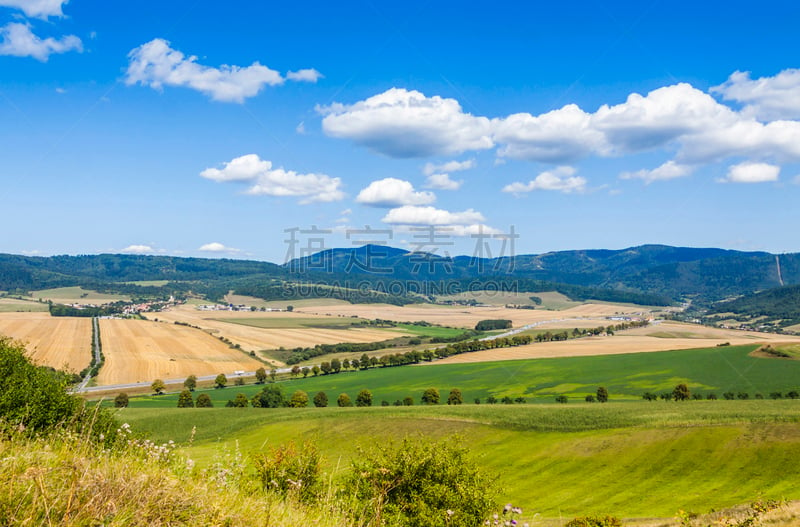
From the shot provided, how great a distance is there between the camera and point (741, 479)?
35.0 meters

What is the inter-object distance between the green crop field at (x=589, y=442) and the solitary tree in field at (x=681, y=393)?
47.9ft

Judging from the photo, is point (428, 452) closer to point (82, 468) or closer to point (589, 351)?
point (82, 468)

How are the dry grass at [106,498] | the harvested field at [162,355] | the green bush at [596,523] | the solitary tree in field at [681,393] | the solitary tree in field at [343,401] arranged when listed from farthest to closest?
the harvested field at [162,355] < the solitary tree in field at [343,401] < the solitary tree in field at [681,393] < the green bush at [596,523] < the dry grass at [106,498]

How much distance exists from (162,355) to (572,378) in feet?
292

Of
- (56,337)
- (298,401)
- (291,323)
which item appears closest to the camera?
(298,401)

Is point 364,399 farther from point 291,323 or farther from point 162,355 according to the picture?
point 291,323

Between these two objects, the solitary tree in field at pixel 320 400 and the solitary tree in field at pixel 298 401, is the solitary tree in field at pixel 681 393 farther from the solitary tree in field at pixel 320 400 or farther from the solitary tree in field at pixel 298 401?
the solitary tree in field at pixel 298 401

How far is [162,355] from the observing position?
111938 millimetres

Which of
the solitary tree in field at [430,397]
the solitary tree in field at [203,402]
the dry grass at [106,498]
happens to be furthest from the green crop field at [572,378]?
the dry grass at [106,498]

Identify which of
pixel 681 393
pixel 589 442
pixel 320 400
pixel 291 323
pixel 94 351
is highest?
pixel 589 442

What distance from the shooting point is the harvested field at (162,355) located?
98.2 metres

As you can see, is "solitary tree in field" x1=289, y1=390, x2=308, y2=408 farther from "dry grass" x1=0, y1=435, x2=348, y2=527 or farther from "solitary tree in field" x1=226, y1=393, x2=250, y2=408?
"dry grass" x1=0, y1=435, x2=348, y2=527

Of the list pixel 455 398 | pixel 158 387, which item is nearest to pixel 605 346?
pixel 455 398

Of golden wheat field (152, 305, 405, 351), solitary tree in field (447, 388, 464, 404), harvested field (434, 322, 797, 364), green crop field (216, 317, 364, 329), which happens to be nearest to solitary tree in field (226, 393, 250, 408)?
solitary tree in field (447, 388, 464, 404)
